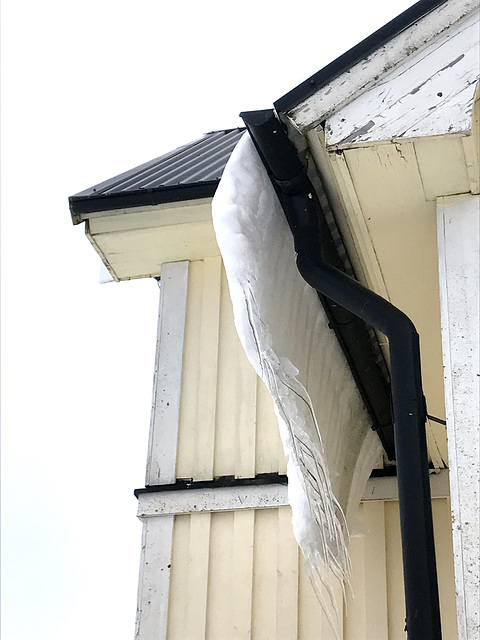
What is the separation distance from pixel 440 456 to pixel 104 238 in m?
1.86

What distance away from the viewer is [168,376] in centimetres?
455

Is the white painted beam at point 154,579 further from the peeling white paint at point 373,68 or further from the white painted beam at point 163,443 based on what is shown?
the peeling white paint at point 373,68

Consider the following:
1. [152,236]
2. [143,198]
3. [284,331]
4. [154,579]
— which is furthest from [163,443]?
[284,331]

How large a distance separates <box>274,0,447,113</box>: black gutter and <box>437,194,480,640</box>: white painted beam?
422 mm

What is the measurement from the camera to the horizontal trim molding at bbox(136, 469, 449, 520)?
13.6 feet

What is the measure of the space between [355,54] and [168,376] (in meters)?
2.36

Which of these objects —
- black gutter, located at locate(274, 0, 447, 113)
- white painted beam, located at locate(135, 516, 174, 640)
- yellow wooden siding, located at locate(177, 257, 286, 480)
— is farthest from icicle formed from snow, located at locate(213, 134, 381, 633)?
white painted beam, located at locate(135, 516, 174, 640)

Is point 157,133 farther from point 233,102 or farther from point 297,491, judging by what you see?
point 297,491

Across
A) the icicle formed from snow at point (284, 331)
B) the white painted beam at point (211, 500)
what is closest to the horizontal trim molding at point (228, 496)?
the white painted beam at point (211, 500)

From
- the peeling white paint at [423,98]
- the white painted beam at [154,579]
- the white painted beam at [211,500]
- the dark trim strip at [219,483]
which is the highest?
the peeling white paint at [423,98]

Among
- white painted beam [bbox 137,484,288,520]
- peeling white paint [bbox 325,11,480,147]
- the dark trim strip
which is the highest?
peeling white paint [bbox 325,11,480,147]

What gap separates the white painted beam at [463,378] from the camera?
205 cm

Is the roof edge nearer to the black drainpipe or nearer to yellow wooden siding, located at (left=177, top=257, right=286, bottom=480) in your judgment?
yellow wooden siding, located at (left=177, top=257, right=286, bottom=480)

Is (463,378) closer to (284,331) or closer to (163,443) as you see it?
(284,331)
